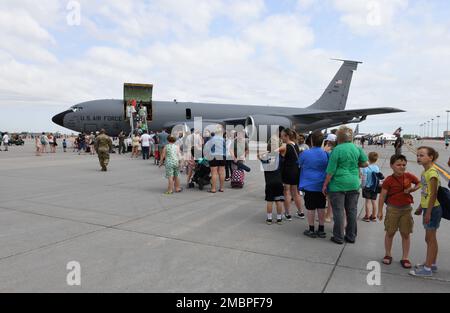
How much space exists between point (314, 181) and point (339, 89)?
27.9 meters

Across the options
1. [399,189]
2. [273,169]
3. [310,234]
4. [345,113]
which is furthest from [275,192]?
[345,113]

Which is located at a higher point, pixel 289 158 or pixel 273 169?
pixel 289 158

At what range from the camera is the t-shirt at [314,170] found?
4.97 meters

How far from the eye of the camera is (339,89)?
3022 centimetres

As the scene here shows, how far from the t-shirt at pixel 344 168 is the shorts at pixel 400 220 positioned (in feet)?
2.41

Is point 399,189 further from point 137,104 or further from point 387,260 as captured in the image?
point 137,104

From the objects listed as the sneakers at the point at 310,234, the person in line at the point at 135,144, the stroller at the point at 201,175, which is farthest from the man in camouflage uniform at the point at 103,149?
the sneakers at the point at 310,234

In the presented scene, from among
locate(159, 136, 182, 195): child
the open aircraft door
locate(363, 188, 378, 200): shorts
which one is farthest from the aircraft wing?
locate(363, 188, 378, 200): shorts

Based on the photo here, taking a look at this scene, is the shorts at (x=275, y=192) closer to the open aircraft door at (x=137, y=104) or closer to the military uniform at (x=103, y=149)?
the military uniform at (x=103, y=149)

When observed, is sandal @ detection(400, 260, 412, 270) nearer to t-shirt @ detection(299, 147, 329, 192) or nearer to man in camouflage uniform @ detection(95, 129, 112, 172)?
t-shirt @ detection(299, 147, 329, 192)
